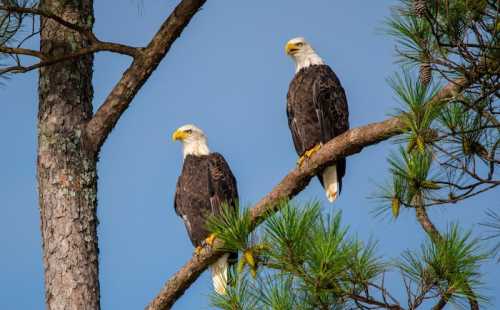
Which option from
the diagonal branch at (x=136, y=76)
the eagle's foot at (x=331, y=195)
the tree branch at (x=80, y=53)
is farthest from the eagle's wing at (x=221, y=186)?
the tree branch at (x=80, y=53)

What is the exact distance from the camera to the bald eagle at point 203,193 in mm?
5227

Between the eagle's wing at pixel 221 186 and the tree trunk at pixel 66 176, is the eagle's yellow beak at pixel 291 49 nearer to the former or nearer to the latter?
the eagle's wing at pixel 221 186

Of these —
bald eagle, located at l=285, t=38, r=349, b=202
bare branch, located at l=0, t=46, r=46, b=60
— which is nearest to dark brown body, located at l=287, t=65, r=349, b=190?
bald eagle, located at l=285, t=38, r=349, b=202

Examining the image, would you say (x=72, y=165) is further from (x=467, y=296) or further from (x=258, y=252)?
(x=467, y=296)

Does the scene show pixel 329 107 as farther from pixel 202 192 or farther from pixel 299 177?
pixel 299 177

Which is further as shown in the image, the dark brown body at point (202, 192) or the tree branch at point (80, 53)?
the dark brown body at point (202, 192)

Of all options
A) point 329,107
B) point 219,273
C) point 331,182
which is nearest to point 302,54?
point 329,107

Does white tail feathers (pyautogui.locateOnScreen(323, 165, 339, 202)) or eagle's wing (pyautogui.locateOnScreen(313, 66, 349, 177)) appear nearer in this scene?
eagle's wing (pyautogui.locateOnScreen(313, 66, 349, 177))

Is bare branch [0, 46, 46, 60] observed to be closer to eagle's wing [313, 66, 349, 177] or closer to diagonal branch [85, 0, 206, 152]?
diagonal branch [85, 0, 206, 152]

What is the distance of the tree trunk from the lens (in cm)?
446

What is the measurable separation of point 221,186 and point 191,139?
57 cm

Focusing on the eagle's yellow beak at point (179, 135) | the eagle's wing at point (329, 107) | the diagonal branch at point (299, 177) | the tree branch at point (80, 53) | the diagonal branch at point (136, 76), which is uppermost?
the tree branch at point (80, 53)

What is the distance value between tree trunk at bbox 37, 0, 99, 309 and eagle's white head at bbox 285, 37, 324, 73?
1.32m


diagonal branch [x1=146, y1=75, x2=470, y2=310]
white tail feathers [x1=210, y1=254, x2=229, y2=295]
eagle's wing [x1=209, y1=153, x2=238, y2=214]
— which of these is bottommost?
diagonal branch [x1=146, y1=75, x2=470, y2=310]
